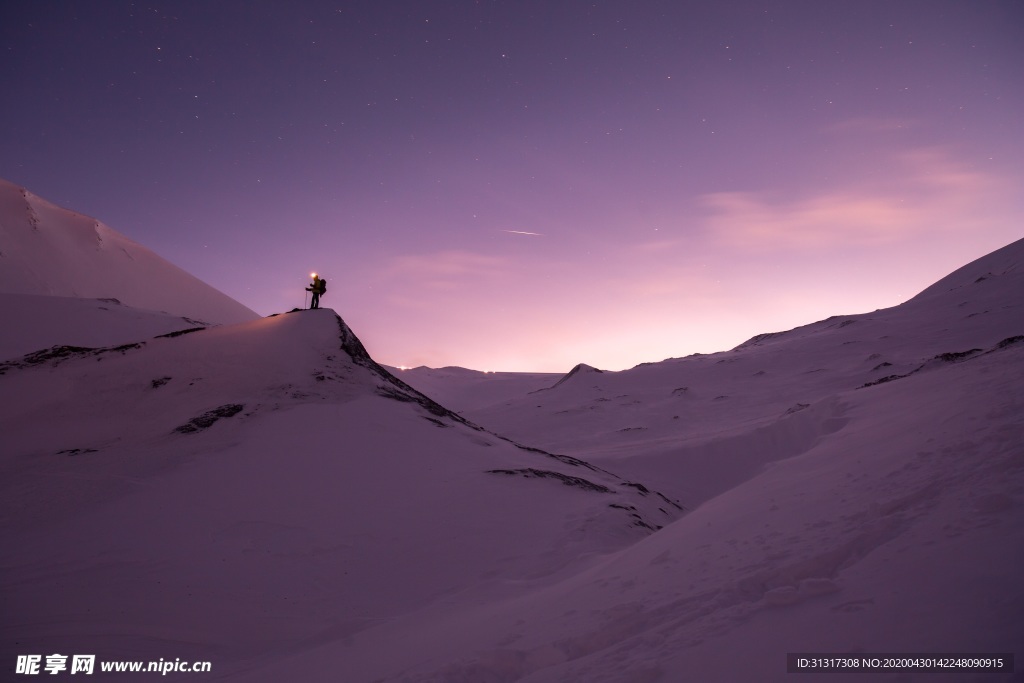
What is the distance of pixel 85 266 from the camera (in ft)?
135

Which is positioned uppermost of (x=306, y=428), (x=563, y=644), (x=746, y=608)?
(x=306, y=428)

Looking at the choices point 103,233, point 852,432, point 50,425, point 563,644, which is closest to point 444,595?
point 563,644

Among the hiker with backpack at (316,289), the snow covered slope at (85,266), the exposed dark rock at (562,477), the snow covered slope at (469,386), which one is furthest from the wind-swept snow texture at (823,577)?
the snow covered slope at (85,266)

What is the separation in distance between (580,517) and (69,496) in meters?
8.48

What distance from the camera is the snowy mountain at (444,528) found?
349cm

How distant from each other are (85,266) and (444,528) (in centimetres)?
4598

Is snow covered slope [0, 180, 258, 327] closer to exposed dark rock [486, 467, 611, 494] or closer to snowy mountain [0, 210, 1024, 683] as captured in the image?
snowy mountain [0, 210, 1024, 683]

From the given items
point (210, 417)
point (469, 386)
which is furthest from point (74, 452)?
point (469, 386)

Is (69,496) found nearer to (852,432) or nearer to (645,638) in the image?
Result: (645,638)

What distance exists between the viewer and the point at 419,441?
1191cm

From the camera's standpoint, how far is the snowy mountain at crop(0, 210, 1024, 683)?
137 inches

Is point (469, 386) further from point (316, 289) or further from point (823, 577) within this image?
point (823, 577)

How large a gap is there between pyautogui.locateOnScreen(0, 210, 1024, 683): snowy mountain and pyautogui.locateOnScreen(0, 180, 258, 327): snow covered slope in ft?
97.0

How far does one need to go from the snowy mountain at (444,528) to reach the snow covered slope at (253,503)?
0.15 ft
